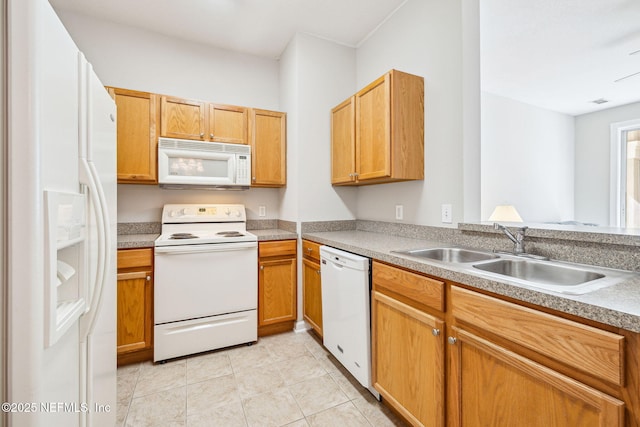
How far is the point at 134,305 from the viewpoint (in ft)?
6.84

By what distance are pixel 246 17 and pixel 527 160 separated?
4.23 metres

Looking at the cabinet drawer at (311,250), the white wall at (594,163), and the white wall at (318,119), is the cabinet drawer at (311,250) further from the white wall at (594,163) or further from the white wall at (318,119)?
the white wall at (594,163)

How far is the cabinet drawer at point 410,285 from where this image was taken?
1239 millimetres

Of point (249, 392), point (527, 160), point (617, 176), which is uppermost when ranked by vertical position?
point (527, 160)

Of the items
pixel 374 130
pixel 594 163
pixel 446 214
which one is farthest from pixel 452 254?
pixel 594 163

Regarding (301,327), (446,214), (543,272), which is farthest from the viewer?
(301,327)

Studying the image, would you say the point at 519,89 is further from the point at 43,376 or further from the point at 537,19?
the point at 43,376

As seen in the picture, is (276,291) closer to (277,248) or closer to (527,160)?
(277,248)

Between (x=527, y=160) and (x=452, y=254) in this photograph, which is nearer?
(x=452, y=254)

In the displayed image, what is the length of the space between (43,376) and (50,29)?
2.90 ft

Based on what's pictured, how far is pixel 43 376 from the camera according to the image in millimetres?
687

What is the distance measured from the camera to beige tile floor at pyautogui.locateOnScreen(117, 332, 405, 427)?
156 cm

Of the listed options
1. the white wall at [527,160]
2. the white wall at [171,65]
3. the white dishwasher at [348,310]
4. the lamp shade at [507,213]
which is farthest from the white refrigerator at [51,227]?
the white wall at [527,160]

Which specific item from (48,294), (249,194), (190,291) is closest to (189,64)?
(249,194)
